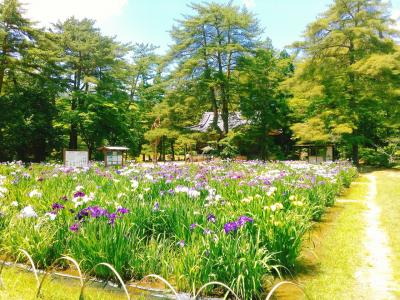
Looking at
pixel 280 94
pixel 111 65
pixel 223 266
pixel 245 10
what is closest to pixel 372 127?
pixel 280 94

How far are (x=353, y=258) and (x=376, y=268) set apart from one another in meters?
0.40

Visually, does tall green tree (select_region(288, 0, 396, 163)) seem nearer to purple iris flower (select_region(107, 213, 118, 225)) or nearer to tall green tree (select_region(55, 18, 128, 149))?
tall green tree (select_region(55, 18, 128, 149))

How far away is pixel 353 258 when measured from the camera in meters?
4.88

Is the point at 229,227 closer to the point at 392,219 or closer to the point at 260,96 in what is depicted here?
the point at 392,219

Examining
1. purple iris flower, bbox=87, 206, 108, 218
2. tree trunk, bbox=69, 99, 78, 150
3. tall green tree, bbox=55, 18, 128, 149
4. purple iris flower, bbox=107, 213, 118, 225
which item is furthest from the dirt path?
tree trunk, bbox=69, 99, 78, 150

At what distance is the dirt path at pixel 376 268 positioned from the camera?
3758 millimetres

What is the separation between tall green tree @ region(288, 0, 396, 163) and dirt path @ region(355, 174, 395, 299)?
17001 millimetres

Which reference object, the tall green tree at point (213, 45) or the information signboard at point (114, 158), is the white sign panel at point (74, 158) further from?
the tall green tree at point (213, 45)

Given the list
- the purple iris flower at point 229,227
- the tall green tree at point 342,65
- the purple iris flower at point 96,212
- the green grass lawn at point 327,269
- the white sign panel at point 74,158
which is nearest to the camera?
the green grass lawn at point 327,269

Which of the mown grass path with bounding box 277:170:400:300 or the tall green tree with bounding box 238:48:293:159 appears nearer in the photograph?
the mown grass path with bounding box 277:170:400:300

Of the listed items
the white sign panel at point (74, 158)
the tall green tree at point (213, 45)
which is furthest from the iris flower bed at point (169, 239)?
the tall green tree at point (213, 45)

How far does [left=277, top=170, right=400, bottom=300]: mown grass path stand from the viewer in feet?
12.4

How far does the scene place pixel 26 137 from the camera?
2370 centimetres

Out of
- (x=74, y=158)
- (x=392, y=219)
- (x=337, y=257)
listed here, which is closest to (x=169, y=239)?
(x=337, y=257)
